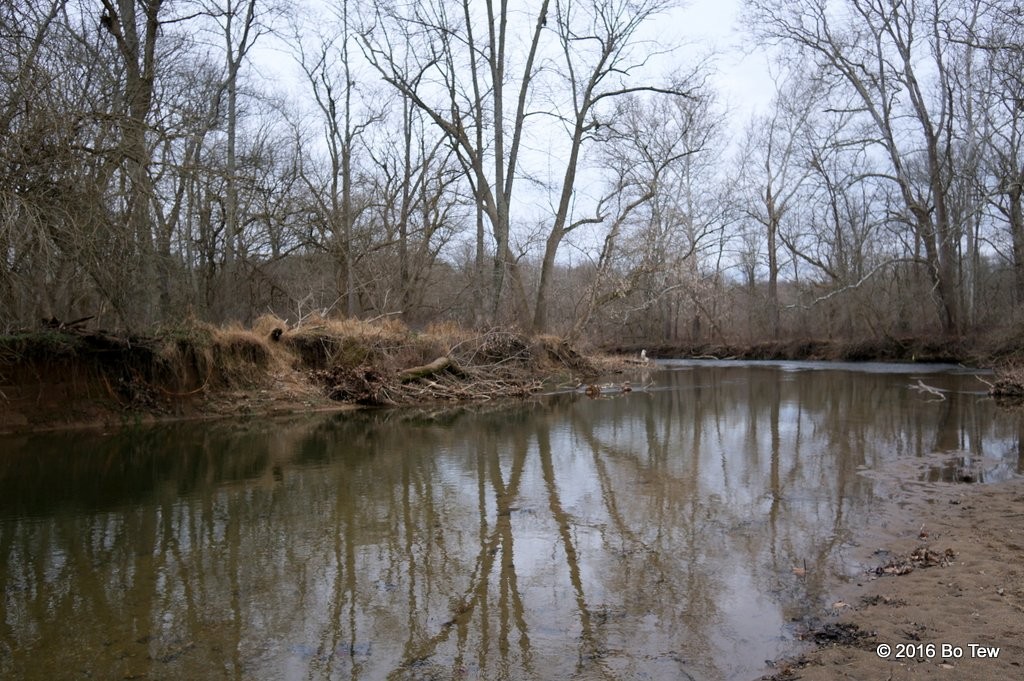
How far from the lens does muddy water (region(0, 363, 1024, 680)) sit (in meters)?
3.74

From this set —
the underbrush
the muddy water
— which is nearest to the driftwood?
the underbrush

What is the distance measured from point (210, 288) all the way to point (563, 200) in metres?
14.0

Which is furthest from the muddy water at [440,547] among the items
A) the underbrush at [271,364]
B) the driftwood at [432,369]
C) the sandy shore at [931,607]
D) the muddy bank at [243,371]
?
the driftwood at [432,369]

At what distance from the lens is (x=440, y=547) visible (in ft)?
18.2

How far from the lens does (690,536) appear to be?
578 cm

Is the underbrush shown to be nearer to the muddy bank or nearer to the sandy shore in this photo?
the muddy bank

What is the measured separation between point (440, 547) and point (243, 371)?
11.6 metres

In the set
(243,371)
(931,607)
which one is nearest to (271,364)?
(243,371)

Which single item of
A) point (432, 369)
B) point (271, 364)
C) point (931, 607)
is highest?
point (271, 364)

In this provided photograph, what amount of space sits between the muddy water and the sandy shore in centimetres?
24

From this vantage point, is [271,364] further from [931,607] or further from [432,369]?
[931,607]

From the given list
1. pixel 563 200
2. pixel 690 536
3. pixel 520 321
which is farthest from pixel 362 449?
pixel 563 200

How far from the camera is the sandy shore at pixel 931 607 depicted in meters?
3.42

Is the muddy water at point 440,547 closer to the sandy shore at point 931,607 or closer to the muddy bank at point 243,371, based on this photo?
the sandy shore at point 931,607
